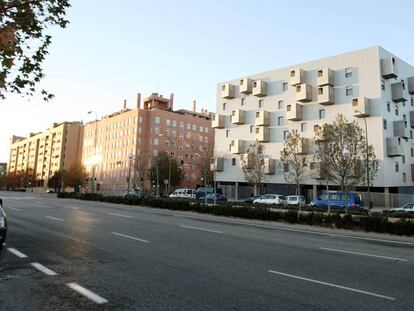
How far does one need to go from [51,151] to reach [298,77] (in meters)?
123

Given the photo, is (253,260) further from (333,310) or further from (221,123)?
(221,123)

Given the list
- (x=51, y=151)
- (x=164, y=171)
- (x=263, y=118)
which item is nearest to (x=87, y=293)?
(x=263, y=118)

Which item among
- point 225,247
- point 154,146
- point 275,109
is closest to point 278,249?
point 225,247

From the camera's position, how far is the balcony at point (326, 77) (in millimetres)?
54969

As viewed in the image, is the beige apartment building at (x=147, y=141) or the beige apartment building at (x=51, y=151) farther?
the beige apartment building at (x=51, y=151)

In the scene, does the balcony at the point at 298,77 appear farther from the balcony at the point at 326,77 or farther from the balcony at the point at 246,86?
the balcony at the point at 246,86

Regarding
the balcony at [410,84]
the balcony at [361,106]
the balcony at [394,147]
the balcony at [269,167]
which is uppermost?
the balcony at [410,84]

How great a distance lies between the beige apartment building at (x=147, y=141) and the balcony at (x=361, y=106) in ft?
178

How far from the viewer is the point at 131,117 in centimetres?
11019

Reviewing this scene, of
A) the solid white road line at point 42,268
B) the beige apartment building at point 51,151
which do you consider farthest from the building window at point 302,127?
the beige apartment building at point 51,151

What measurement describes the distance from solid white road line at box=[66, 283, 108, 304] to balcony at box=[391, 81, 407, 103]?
5412 cm

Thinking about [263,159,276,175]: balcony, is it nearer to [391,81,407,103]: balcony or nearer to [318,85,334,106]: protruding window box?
[318,85,334,106]: protruding window box

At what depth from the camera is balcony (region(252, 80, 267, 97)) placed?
63.8m

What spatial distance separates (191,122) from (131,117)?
18.6 metres
